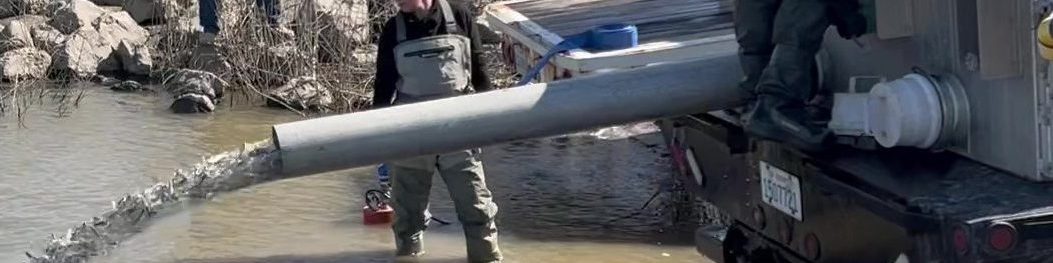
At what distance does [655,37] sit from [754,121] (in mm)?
1640

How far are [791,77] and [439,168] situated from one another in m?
2.99

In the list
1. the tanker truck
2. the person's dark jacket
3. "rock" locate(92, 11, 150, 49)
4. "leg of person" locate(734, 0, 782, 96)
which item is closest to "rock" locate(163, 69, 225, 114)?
"rock" locate(92, 11, 150, 49)

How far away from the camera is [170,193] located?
211 inches

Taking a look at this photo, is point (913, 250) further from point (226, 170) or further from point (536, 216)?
point (536, 216)

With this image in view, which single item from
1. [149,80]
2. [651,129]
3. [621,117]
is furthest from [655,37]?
[149,80]

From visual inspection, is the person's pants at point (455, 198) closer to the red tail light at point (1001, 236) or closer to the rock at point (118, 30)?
the red tail light at point (1001, 236)

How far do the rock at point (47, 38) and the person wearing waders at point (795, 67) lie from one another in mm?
9529

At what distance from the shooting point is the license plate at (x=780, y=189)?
→ 189 inches

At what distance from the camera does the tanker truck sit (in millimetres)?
3965

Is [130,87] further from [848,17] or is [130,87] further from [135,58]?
[848,17]

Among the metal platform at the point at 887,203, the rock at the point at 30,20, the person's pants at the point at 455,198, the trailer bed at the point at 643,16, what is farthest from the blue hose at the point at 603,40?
the rock at the point at 30,20

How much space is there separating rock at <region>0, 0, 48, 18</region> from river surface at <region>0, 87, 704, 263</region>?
2.85 meters

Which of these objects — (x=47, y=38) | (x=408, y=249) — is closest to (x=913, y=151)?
(x=408, y=249)

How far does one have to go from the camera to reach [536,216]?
8422 millimetres
